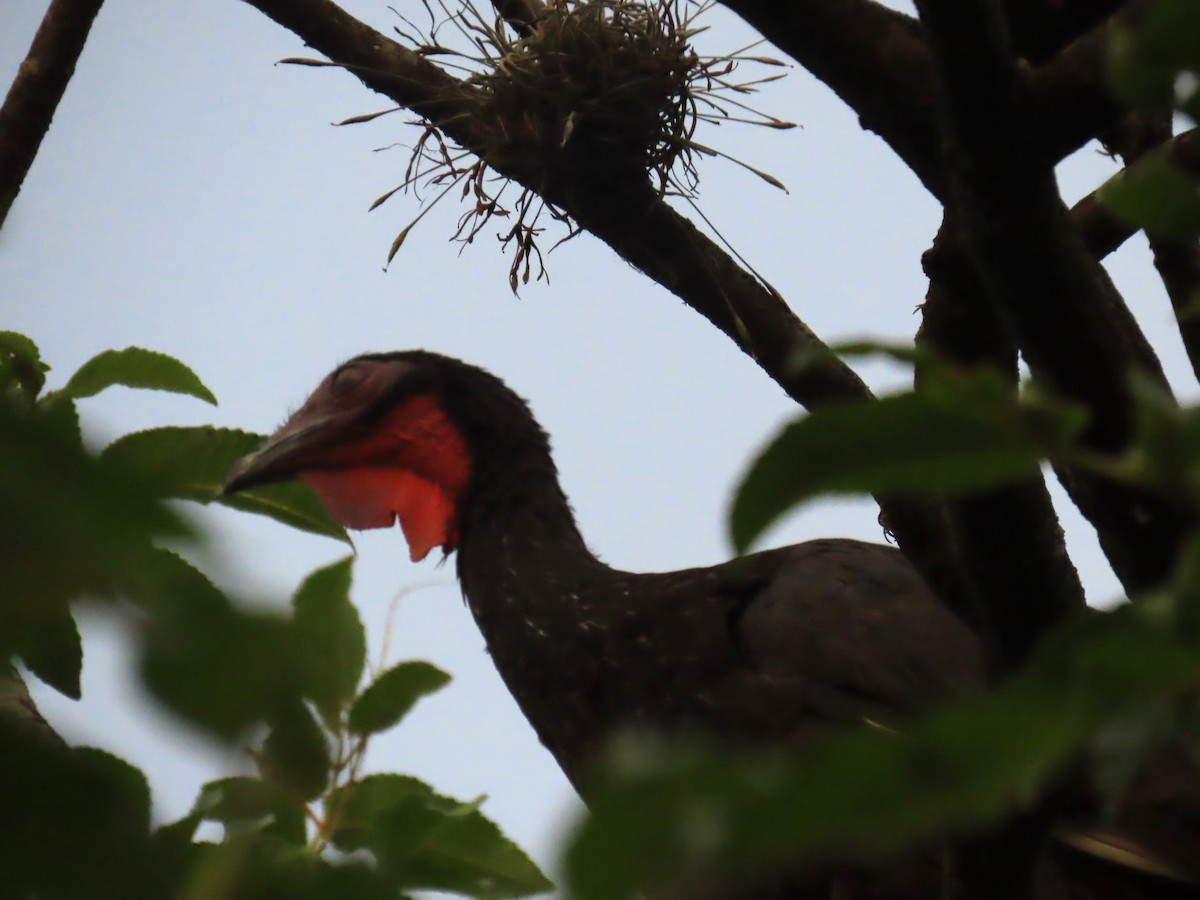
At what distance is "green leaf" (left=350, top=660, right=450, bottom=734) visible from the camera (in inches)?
66.8

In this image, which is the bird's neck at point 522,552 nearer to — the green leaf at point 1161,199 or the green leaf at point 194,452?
the green leaf at point 194,452

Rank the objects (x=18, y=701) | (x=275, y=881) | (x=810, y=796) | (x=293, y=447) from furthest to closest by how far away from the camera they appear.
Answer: (x=293, y=447), (x=18, y=701), (x=275, y=881), (x=810, y=796)

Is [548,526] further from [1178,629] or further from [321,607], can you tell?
[1178,629]

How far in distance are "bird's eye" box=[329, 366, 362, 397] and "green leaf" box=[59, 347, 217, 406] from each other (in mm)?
1563

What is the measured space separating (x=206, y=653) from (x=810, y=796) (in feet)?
0.97

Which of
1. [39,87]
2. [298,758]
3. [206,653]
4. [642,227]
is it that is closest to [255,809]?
[298,758]

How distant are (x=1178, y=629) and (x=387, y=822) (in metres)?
1.02

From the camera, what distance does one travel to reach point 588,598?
377cm

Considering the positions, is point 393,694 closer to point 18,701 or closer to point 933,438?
point 933,438

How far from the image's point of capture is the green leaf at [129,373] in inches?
103

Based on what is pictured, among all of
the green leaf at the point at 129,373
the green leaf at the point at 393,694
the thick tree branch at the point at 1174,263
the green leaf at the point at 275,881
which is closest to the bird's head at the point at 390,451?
the green leaf at the point at 129,373

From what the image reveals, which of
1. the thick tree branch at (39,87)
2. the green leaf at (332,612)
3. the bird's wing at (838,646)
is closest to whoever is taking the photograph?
the green leaf at (332,612)

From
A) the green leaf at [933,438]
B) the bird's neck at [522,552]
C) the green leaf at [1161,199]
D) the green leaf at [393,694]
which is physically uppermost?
the bird's neck at [522,552]

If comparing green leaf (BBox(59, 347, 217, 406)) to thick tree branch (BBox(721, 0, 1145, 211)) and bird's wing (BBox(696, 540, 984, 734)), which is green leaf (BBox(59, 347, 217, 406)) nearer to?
thick tree branch (BBox(721, 0, 1145, 211))
